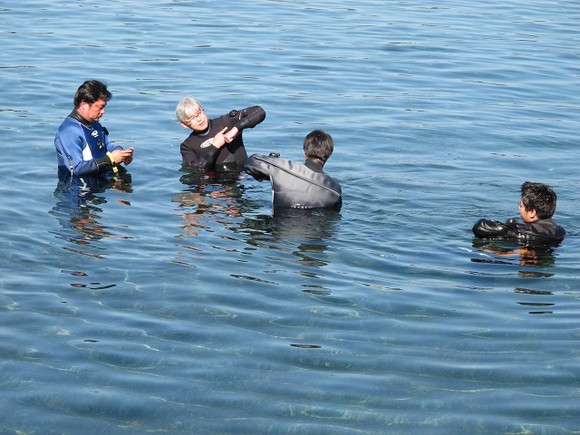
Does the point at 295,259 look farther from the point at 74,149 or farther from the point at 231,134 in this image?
the point at 74,149

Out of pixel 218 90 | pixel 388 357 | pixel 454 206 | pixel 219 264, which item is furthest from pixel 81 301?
pixel 218 90

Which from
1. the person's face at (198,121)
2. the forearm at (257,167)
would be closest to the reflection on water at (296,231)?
the forearm at (257,167)

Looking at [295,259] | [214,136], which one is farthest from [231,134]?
[295,259]

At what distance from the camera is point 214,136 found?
40.8ft

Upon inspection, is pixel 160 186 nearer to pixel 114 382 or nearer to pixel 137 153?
pixel 137 153

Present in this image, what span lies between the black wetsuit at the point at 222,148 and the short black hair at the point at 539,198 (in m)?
3.52

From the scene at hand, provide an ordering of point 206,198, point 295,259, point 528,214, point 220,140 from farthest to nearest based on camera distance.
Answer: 1. point 220,140
2. point 206,198
3. point 528,214
4. point 295,259

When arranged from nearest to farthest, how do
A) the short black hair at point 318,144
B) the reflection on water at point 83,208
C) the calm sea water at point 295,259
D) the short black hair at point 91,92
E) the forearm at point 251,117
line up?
the calm sea water at point 295,259, the reflection on water at point 83,208, the short black hair at point 318,144, the short black hair at point 91,92, the forearm at point 251,117

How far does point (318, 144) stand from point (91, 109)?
297cm

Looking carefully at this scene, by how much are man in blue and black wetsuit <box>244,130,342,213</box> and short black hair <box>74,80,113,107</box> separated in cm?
213

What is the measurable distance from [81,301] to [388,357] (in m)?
2.67

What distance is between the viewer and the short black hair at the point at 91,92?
11.7 metres

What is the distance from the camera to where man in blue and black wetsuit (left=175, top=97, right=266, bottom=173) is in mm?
12195

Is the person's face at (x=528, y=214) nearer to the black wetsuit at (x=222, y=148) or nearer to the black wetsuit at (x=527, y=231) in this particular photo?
the black wetsuit at (x=527, y=231)
